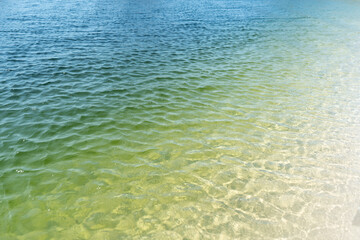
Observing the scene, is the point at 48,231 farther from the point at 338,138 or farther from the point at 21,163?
the point at 338,138

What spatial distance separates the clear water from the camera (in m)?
7.05

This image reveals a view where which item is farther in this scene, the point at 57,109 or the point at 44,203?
the point at 57,109

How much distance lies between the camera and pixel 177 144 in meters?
10.5

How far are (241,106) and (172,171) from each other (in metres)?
7.00

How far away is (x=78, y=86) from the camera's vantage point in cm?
1631

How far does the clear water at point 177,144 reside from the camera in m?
7.05

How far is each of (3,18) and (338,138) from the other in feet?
151

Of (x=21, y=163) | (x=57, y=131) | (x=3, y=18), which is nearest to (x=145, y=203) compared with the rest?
(x=21, y=163)

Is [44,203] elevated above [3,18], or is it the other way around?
[3,18]

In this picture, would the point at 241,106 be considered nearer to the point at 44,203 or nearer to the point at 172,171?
the point at 172,171

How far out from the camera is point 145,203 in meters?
7.61

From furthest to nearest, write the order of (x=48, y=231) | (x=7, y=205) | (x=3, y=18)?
(x=3, y=18) < (x=7, y=205) < (x=48, y=231)

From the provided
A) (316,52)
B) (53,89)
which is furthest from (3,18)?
(316,52)

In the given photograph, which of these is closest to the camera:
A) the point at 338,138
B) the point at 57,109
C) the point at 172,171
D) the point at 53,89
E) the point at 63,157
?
the point at 172,171
